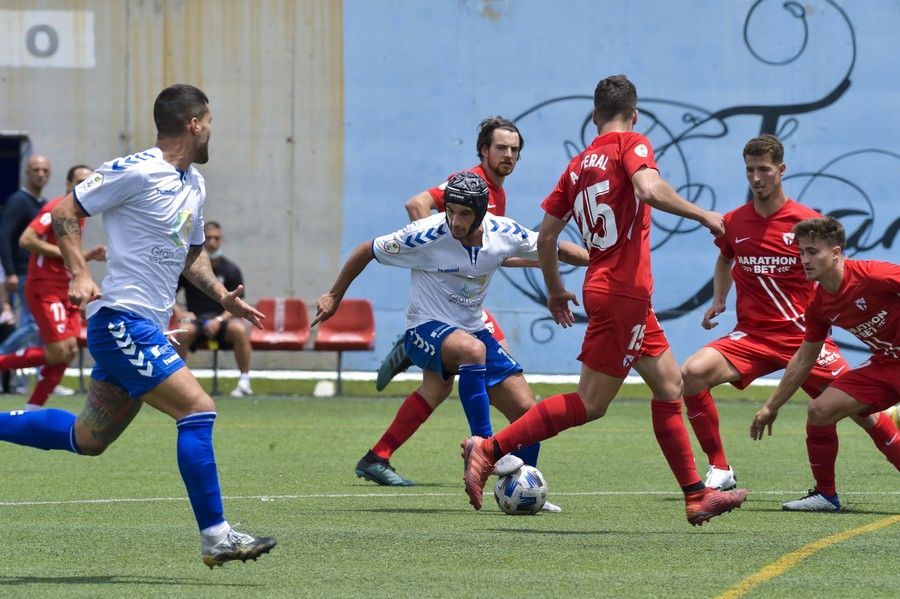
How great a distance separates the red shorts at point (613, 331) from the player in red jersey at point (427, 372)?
1.66 meters

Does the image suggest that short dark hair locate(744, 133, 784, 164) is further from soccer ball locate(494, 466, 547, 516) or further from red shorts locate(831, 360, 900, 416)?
soccer ball locate(494, 466, 547, 516)

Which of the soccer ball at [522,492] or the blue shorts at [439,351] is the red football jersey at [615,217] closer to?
the soccer ball at [522,492]

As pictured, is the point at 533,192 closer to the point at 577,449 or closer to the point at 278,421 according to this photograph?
the point at 278,421

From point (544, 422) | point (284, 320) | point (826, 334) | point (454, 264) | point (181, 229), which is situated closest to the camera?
point (181, 229)

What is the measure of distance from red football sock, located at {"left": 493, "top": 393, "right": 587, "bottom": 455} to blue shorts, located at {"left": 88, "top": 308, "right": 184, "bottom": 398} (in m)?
1.97

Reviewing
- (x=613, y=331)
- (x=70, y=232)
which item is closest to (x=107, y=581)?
(x=70, y=232)

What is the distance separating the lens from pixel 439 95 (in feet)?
65.5

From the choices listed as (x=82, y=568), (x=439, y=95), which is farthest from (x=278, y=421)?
(x=82, y=568)

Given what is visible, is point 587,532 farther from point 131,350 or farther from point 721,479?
point 131,350

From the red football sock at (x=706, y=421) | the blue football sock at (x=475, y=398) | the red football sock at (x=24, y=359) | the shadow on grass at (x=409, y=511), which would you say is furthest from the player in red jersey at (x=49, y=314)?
the red football sock at (x=706, y=421)

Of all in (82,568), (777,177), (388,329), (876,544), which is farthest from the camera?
(388,329)

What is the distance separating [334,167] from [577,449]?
28.9ft

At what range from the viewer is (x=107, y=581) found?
5.89 m

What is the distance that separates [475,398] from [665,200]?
2.27 meters
